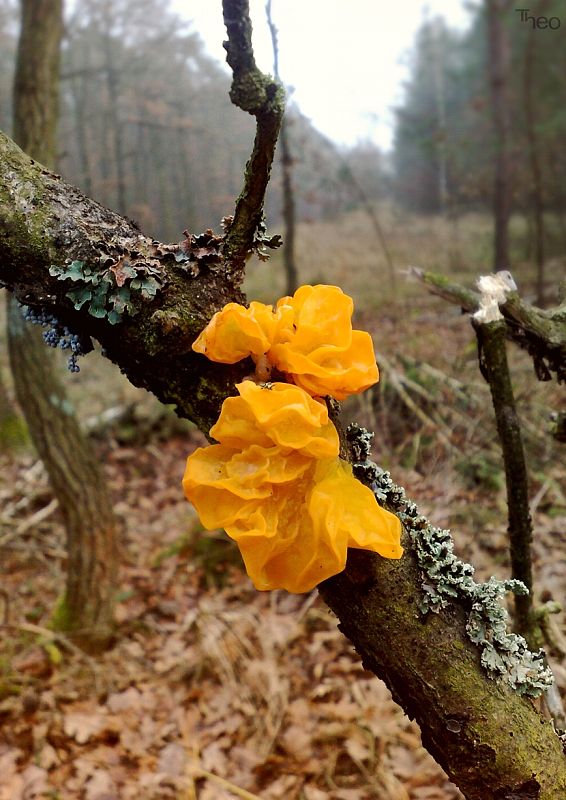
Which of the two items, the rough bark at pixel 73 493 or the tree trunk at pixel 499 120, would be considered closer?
the rough bark at pixel 73 493

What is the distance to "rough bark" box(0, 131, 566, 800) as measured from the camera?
3.66 feet

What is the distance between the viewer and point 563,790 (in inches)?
45.4

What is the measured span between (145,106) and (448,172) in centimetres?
819

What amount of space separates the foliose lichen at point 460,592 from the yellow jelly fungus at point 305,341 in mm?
152

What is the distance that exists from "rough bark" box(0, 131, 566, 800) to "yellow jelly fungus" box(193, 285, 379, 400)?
67 millimetres

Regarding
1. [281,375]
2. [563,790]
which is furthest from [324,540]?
[563,790]

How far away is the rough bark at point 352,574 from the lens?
1116 mm

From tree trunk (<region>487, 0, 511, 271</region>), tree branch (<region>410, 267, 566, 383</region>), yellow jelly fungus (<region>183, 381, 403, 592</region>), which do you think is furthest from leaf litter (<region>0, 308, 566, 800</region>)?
tree trunk (<region>487, 0, 511, 271</region>)

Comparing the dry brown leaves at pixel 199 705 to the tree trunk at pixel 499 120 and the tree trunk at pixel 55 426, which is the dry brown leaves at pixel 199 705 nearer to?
the tree trunk at pixel 55 426

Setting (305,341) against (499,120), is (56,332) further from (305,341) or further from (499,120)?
(499,120)

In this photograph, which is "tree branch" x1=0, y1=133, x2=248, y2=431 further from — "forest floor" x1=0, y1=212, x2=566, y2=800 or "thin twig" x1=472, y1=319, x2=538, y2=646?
"forest floor" x1=0, y1=212, x2=566, y2=800

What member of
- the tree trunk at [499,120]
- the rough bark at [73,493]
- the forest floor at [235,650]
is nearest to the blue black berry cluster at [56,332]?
the forest floor at [235,650]

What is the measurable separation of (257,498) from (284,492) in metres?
0.07

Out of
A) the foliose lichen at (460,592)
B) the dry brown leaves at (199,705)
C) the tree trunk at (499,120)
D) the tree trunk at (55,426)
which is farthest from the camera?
the tree trunk at (499,120)
